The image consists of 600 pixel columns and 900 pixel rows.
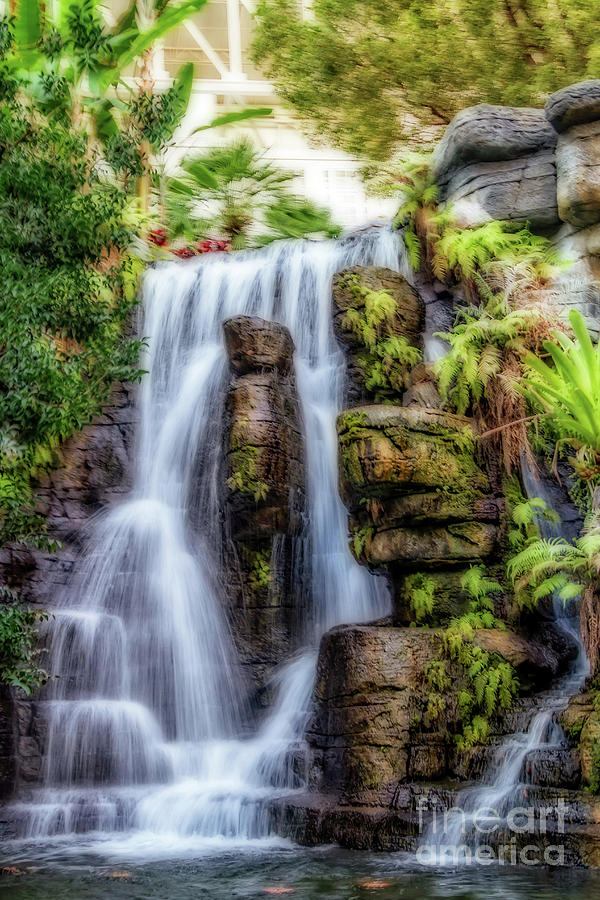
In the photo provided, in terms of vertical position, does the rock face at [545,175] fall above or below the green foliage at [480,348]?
above

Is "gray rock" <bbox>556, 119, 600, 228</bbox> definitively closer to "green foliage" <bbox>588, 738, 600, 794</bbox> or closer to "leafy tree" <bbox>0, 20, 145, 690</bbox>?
"leafy tree" <bbox>0, 20, 145, 690</bbox>

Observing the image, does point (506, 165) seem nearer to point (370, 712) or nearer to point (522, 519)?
point (522, 519)

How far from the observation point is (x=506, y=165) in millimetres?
11078

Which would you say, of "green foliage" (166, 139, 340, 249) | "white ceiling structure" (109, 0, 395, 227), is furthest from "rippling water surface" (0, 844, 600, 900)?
"white ceiling structure" (109, 0, 395, 227)

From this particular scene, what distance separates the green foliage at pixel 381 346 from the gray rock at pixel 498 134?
79.6 inches

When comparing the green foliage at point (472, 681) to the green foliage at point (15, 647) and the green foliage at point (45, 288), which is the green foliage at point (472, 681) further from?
the green foliage at point (45, 288)

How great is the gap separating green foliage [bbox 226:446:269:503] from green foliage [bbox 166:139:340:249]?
7031 mm

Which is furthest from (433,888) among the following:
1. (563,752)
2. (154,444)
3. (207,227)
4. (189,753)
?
(207,227)

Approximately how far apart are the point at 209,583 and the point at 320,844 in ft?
11.2

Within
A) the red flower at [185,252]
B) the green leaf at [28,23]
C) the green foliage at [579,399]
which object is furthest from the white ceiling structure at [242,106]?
the green foliage at [579,399]

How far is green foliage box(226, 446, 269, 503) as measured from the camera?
948cm

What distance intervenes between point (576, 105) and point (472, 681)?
6.30 meters

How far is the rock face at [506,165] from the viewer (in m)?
10.9

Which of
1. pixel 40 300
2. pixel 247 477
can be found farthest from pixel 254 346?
pixel 40 300
